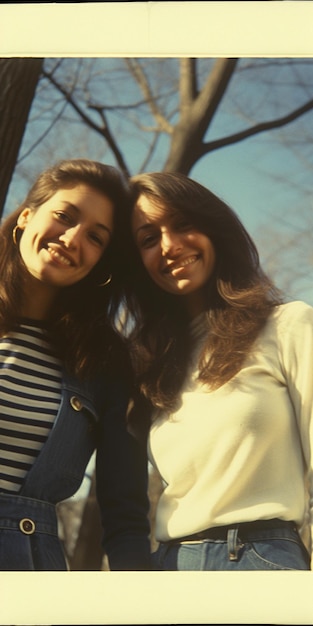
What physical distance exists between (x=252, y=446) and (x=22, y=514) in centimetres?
68

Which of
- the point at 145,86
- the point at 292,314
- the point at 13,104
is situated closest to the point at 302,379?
the point at 292,314

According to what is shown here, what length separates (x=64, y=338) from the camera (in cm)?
278

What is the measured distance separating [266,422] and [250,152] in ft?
2.74

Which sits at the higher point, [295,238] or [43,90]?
[43,90]

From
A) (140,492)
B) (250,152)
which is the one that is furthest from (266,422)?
(250,152)

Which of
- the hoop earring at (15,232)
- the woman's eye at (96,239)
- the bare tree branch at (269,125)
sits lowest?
the woman's eye at (96,239)

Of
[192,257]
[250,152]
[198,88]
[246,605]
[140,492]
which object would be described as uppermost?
[198,88]

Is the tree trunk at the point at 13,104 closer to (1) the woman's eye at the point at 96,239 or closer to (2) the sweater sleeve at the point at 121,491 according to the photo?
(1) the woman's eye at the point at 96,239

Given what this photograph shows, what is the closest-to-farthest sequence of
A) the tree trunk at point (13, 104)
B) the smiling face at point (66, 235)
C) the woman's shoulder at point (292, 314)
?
the woman's shoulder at point (292, 314), the smiling face at point (66, 235), the tree trunk at point (13, 104)

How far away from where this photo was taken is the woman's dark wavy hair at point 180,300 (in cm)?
272

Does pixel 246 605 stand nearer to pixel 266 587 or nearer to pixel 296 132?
pixel 266 587

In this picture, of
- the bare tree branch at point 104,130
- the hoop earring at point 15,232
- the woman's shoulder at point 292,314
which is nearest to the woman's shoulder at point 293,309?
the woman's shoulder at point 292,314

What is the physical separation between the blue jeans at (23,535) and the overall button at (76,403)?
0.95 feet

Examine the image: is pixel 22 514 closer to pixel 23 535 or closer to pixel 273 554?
pixel 23 535
